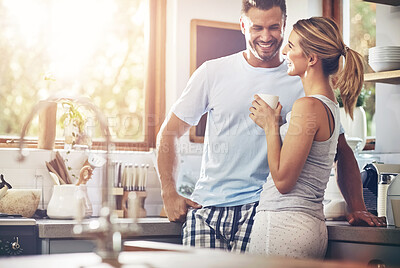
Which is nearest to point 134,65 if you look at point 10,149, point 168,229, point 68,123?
point 68,123

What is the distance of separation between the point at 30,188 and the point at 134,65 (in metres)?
0.99

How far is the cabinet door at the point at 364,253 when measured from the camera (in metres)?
2.35

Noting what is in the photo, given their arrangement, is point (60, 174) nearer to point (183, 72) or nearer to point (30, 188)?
point (30, 188)

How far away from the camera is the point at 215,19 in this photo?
3691mm

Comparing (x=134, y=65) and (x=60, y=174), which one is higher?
(x=134, y=65)

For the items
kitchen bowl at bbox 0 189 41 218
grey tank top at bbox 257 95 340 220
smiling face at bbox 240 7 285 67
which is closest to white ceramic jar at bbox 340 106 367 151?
smiling face at bbox 240 7 285 67

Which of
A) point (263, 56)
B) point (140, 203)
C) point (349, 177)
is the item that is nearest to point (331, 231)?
point (349, 177)

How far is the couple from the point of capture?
2.23 meters

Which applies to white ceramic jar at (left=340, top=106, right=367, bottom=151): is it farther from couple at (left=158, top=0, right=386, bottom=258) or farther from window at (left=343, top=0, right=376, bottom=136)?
couple at (left=158, top=0, right=386, bottom=258)

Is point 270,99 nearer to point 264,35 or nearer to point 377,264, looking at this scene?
point 264,35

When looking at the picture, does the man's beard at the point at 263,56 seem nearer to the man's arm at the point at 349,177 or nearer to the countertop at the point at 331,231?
the man's arm at the point at 349,177

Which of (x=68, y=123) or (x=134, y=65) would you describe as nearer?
(x=68, y=123)

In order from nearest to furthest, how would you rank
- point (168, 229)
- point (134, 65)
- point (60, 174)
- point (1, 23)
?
point (168, 229), point (60, 174), point (1, 23), point (134, 65)

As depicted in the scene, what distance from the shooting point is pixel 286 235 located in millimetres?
2225
